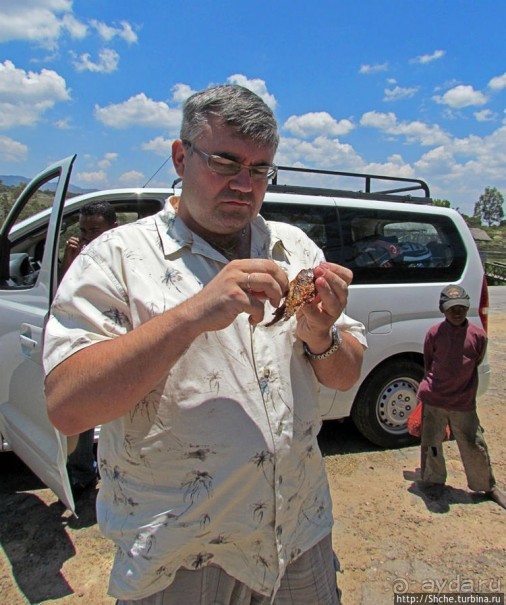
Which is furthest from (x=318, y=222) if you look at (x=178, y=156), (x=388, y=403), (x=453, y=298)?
(x=178, y=156)

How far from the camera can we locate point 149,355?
1.07 metres

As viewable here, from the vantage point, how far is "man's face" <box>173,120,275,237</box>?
4.42 feet

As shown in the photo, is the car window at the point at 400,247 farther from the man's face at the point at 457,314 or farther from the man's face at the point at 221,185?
the man's face at the point at 221,185

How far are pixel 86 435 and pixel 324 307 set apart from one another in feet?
8.94

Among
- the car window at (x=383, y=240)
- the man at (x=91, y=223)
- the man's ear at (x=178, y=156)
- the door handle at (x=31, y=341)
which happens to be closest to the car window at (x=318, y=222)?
the car window at (x=383, y=240)

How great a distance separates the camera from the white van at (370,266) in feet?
11.7

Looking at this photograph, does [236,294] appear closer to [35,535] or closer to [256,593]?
[256,593]

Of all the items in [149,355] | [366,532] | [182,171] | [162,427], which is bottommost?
[366,532]

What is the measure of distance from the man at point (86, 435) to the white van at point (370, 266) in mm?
239

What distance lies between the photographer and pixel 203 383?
1.24 metres

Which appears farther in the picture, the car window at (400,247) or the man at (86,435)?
the car window at (400,247)

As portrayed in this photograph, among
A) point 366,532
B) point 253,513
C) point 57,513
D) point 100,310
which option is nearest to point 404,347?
point 366,532

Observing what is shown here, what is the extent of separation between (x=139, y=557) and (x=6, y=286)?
286cm

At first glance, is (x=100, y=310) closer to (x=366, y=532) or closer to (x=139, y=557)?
(x=139, y=557)
